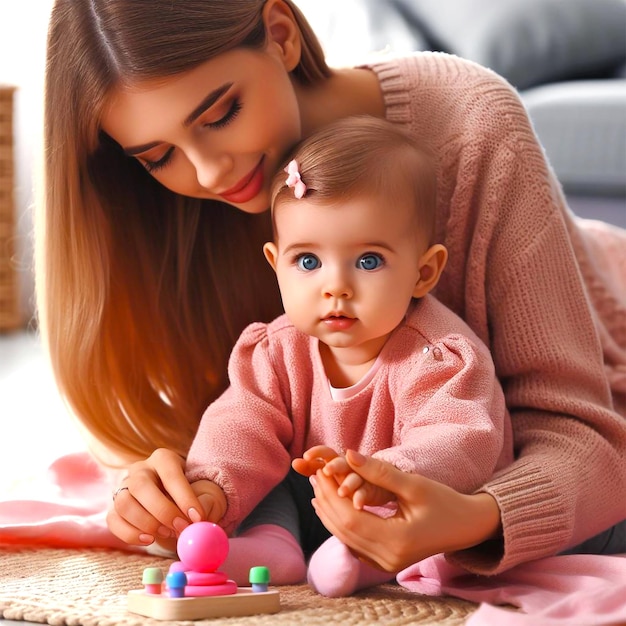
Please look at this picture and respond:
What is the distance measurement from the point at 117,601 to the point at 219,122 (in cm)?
52

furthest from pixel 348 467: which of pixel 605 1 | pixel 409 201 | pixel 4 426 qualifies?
pixel 605 1

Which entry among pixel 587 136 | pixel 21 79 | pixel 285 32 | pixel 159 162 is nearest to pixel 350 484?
pixel 159 162

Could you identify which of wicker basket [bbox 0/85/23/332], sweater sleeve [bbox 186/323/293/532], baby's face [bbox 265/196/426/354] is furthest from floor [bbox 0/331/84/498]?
baby's face [bbox 265/196/426/354]

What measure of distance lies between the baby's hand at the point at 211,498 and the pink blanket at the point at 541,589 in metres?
0.19

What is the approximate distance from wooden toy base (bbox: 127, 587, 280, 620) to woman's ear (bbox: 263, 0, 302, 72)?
25.1 inches

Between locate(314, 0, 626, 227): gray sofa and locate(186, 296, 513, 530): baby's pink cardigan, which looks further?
locate(314, 0, 626, 227): gray sofa

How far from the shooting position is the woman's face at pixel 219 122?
119 cm

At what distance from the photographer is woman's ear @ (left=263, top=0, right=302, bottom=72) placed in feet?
4.28

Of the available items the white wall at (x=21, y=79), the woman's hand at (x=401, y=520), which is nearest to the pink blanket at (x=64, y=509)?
the woman's hand at (x=401, y=520)

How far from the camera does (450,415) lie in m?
1.04

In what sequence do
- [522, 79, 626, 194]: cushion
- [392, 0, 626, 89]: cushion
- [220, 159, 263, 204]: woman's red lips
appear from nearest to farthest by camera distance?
[220, 159, 263, 204]: woman's red lips → [522, 79, 626, 194]: cushion → [392, 0, 626, 89]: cushion

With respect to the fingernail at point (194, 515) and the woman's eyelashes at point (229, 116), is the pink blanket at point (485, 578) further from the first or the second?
the woman's eyelashes at point (229, 116)

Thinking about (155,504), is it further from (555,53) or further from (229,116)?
(555,53)

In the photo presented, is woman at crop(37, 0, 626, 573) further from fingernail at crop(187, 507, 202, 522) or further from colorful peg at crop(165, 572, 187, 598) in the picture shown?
colorful peg at crop(165, 572, 187, 598)
